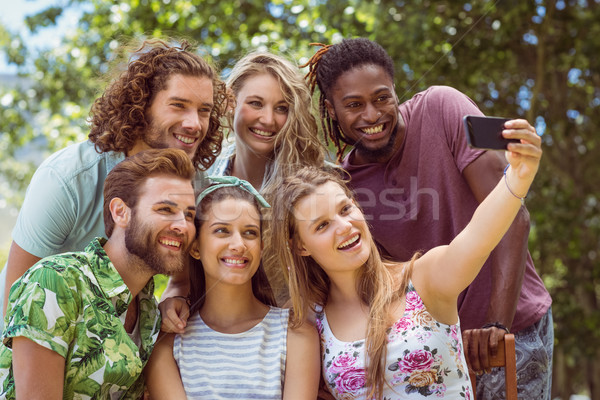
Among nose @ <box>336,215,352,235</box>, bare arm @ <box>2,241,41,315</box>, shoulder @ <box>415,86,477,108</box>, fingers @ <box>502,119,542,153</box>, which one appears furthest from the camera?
shoulder @ <box>415,86,477,108</box>

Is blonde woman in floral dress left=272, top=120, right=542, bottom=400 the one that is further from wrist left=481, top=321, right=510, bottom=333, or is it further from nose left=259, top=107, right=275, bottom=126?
nose left=259, top=107, right=275, bottom=126

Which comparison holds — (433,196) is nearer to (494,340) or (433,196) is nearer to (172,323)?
(494,340)

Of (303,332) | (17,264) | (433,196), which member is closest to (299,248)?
(303,332)

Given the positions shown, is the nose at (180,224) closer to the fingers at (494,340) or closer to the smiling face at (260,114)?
the smiling face at (260,114)

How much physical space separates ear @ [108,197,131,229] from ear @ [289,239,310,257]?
796 mm

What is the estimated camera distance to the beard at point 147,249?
300cm

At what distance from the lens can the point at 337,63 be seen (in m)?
3.85

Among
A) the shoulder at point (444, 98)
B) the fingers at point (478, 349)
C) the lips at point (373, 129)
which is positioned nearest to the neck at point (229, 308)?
the fingers at point (478, 349)

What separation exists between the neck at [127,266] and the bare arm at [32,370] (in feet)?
1.79

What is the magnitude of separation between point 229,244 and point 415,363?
100 cm

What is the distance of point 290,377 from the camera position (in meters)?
3.01

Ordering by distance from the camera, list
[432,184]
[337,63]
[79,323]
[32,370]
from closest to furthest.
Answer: [32,370] < [79,323] < [432,184] < [337,63]

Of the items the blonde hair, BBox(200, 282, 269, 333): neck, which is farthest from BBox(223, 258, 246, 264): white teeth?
the blonde hair

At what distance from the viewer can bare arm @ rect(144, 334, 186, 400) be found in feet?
9.76
